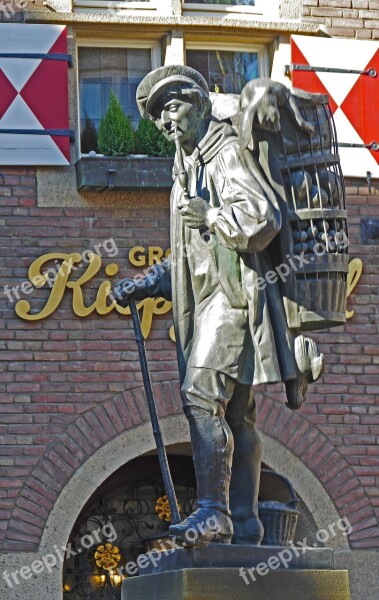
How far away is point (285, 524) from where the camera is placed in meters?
7.39

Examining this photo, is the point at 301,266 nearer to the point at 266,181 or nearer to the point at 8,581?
the point at 266,181

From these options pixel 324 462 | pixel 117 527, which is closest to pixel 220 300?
pixel 324 462

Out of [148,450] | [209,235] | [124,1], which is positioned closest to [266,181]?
[209,235]

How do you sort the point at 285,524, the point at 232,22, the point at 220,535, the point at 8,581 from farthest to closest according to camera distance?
1. the point at 232,22
2. the point at 8,581
3. the point at 285,524
4. the point at 220,535

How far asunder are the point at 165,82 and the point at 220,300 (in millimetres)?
894

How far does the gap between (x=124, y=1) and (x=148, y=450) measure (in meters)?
3.13

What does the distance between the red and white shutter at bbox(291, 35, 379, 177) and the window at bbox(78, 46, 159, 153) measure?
1022mm

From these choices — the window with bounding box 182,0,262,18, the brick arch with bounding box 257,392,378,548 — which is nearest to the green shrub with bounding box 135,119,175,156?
the window with bounding box 182,0,262,18

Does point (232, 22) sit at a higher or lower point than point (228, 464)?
higher

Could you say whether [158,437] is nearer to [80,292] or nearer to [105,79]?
[80,292]

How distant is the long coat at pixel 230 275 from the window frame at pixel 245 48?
5.45 metres

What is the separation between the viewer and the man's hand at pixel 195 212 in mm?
7133

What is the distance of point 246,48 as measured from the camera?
42.1ft

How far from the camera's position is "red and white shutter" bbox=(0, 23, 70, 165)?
1204cm
